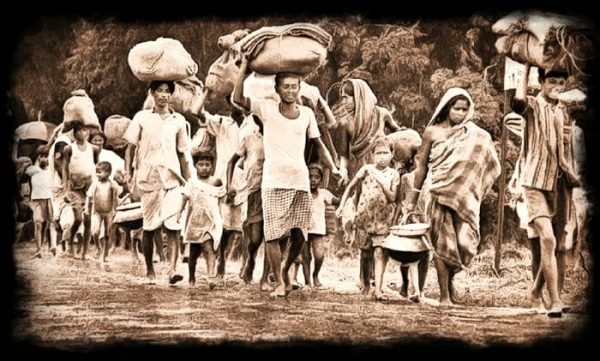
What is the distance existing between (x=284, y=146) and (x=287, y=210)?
48 centimetres

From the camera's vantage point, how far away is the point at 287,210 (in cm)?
862

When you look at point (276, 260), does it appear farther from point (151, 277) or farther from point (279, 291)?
point (151, 277)

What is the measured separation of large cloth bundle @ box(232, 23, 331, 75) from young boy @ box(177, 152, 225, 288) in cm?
85

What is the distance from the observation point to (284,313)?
28.3 feet

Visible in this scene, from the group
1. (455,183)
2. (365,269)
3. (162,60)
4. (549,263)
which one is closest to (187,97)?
(162,60)

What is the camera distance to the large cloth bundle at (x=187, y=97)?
8898 mm

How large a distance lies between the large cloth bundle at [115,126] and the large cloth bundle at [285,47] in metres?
1.13

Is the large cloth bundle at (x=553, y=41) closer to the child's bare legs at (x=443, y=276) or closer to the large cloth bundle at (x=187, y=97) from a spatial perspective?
the child's bare legs at (x=443, y=276)

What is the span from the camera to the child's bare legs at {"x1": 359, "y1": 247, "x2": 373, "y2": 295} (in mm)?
8672

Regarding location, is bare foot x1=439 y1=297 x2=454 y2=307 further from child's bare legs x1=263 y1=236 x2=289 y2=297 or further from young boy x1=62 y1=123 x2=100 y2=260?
young boy x1=62 y1=123 x2=100 y2=260

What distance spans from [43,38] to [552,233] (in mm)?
4245

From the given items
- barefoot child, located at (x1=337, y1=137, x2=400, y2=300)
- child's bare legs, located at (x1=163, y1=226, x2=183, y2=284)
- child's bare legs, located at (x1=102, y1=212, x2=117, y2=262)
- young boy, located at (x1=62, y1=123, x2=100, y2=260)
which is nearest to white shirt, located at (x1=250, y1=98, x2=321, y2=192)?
barefoot child, located at (x1=337, y1=137, x2=400, y2=300)

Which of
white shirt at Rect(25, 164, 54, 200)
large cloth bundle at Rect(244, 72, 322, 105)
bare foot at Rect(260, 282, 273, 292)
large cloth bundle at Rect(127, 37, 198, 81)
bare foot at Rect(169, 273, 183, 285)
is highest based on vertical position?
large cloth bundle at Rect(127, 37, 198, 81)

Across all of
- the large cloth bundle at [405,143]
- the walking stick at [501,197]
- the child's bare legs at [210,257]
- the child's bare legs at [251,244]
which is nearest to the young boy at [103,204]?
the child's bare legs at [210,257]
